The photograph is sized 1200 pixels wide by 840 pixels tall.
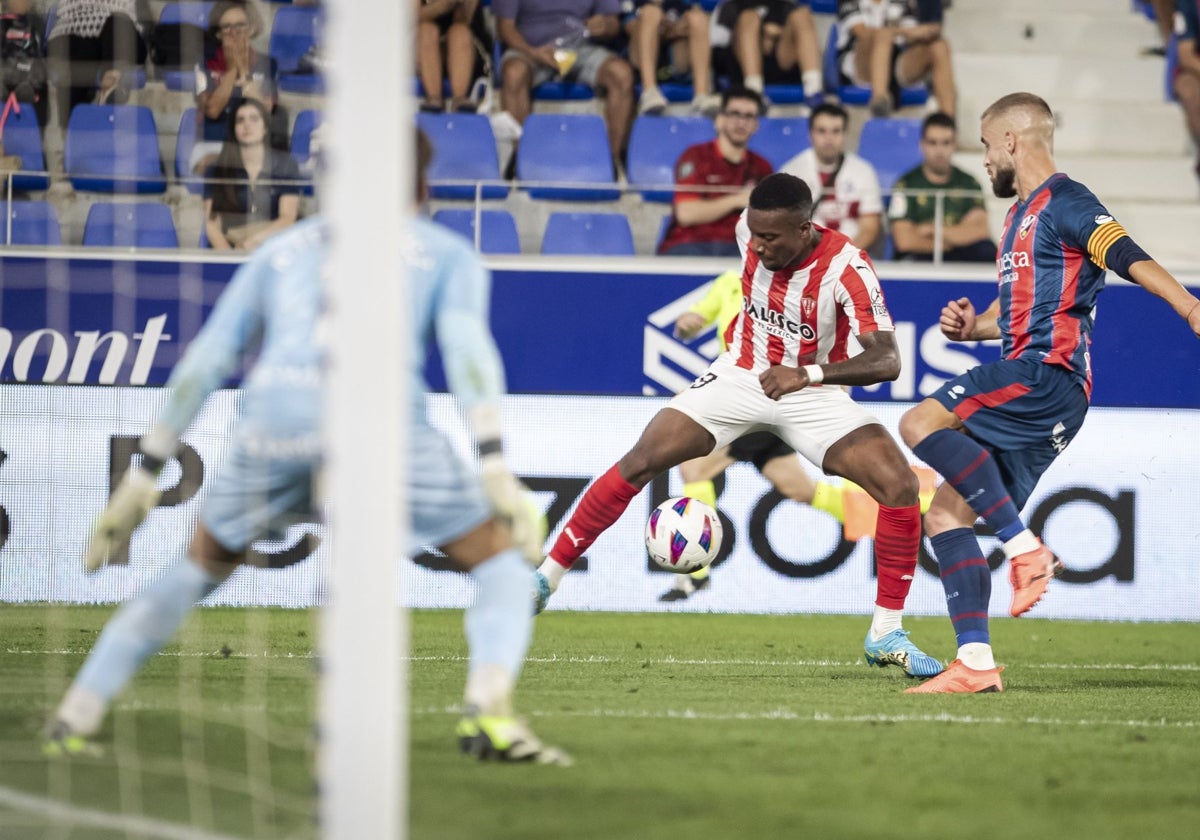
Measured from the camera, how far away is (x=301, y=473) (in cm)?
434

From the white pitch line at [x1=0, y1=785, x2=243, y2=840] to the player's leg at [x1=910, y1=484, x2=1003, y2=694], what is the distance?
3240 mm

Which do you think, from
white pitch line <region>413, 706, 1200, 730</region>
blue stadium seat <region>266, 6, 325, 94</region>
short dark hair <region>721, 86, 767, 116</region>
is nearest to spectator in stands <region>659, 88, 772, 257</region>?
short dark hair <region>721, 86, 767, 116</region>

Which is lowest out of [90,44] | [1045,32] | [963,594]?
[963,594]

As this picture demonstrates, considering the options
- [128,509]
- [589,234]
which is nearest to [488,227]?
[589,234]

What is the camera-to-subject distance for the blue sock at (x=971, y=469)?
6227 millimetres

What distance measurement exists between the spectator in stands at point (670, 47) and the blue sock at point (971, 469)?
21.0 feet

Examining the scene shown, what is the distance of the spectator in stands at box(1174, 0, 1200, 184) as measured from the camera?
1312cm

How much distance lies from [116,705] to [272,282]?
1.84m

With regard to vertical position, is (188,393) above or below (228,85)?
below

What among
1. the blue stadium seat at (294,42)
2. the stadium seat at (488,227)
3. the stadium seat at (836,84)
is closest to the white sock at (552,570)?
the blue stadium seat at (294,42)

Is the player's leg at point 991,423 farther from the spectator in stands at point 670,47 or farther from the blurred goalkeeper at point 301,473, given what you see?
the spectator in stands at point 670,47

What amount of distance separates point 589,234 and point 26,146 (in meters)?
3.70

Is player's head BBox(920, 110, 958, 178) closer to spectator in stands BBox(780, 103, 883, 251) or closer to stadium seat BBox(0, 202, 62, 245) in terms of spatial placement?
spectator in stands BBox(780, 103, 883, 251)

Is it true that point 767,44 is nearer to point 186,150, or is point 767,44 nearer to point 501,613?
point 186,150
